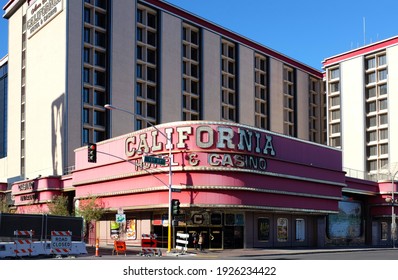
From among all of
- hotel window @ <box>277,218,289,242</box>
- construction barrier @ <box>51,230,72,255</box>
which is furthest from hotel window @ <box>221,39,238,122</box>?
construction barrier @ <box>51,230,72,255</box>

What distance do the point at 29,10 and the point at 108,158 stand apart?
38363 mm

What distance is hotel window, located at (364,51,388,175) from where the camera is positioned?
92438mm

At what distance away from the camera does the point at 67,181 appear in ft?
219

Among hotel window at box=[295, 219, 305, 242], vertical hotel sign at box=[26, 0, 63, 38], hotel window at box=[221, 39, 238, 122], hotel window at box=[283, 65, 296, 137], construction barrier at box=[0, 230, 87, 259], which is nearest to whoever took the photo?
construction barrier at box=[0, 230, 87, 259]

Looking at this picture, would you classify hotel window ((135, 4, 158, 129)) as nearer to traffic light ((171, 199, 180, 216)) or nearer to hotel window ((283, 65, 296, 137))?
hotel window ((283, 65, 296, 137))

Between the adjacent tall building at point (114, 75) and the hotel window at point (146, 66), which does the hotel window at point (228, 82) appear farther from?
the hotel window at point (146, 66)

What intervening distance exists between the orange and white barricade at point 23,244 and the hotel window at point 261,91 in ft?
209

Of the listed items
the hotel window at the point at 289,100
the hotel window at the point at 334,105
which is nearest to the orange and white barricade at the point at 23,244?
the hotel window at the point at 289,100

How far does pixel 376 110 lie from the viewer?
93562mm

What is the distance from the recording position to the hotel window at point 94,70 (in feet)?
245

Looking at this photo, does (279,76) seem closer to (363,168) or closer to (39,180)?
(363,168)

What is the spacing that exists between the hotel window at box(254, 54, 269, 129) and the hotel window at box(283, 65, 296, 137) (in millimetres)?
5051

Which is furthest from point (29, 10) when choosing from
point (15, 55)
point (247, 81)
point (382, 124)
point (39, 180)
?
point (382, 124)

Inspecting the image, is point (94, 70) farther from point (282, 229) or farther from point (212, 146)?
point (282, 229)
